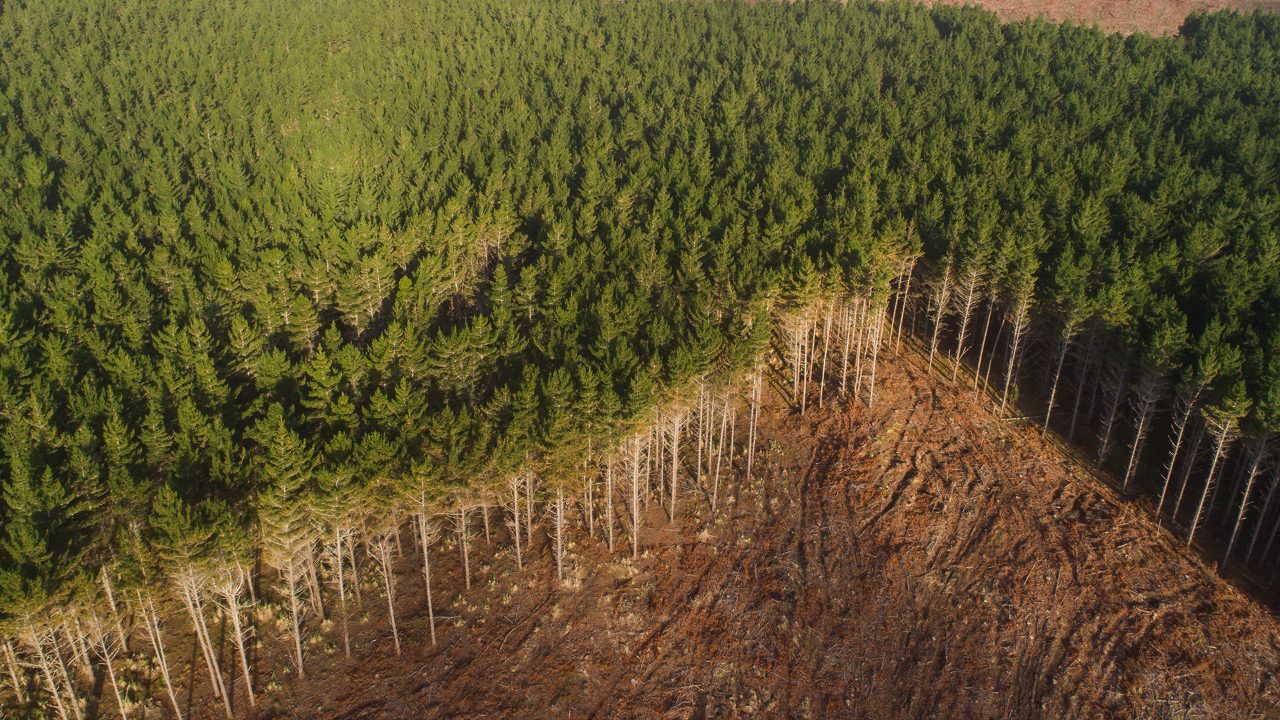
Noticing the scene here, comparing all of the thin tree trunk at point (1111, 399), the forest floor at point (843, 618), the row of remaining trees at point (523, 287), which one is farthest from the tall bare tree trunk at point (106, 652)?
the thin tree trunk at point (1111, 399)

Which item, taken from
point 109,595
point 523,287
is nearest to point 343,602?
point 109,595

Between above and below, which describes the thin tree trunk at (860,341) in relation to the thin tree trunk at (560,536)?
above

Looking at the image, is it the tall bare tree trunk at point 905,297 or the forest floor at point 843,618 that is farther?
the tall bare tree trunk at point 905,297

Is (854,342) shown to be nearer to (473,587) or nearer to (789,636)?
(789,636)

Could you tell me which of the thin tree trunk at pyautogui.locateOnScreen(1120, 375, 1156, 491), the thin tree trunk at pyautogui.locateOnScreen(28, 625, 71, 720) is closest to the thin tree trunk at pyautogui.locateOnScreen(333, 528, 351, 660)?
the thin tree trunk at pyautogui.locateOnScreen(28, 625, 71, 720)

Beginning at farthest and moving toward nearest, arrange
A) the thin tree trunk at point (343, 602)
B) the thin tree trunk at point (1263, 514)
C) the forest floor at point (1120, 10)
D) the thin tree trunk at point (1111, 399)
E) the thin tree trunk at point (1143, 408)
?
the forest floor at point (1120, 10) → the thin tree trunk at point (1111, 399) → the thin tree trunk at point (1143, 408) → the thin tree trunk at point (1263, 514) → the thin tree trunk at point (343, 602)

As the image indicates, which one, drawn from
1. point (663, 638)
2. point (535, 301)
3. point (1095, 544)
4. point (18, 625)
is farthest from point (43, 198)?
point (1095, 544)

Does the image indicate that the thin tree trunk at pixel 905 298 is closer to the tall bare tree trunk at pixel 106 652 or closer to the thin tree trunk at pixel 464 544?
the thin tree trunk at pixel 464 544
